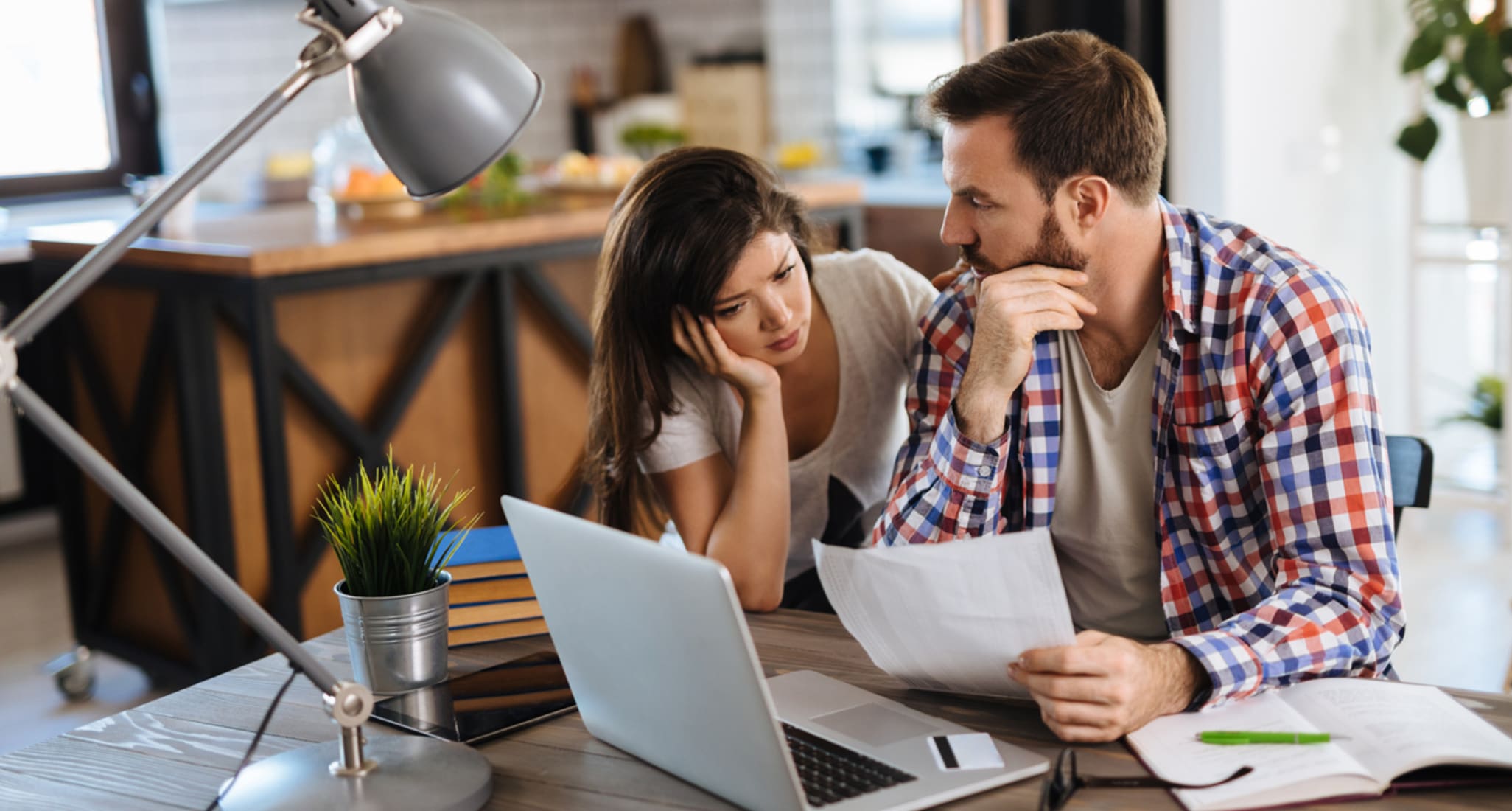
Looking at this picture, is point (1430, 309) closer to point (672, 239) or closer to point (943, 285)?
point (943, 285)

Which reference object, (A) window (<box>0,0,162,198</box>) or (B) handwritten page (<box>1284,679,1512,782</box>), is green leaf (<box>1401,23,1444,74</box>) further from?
(A) window (<box>0,0,162,198</box>)

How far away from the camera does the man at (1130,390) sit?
1432 millimetres

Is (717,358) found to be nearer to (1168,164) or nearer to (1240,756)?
(1240,756)

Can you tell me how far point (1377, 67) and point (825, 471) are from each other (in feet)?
9.55

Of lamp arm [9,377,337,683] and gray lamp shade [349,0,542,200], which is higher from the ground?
gray lamp shade [349,0,542,200]

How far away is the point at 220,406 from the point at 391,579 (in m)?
1.77

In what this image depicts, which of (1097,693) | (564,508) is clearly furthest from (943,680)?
(564,508)

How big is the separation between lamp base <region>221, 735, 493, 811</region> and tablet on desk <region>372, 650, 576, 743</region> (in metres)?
0.06

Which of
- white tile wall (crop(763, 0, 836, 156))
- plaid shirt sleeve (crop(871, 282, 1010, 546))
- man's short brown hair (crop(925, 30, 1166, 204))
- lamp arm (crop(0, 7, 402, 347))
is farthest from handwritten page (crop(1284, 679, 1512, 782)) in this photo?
white tile wall (crop(763, 0, 836, 156))

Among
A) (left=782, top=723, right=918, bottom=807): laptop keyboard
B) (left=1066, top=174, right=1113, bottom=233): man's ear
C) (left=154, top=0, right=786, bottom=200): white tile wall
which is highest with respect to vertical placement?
(left=154, top=0, right=786, bottom=200): white tile wall

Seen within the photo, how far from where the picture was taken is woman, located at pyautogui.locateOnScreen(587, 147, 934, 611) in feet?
6.09

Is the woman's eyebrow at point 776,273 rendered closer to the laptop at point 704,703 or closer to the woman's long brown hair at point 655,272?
the woman's long brown hair at point 655,272

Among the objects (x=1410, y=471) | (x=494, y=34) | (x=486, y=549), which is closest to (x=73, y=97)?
(x=494, y=34)

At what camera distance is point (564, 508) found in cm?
339
